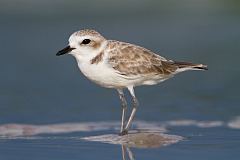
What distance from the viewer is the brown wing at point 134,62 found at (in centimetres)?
1215

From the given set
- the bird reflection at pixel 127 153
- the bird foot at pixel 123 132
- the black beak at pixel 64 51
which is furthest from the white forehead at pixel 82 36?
the bird reflection at pixel 127 153

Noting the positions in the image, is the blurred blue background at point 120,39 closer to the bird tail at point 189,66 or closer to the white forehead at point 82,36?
the bird tail at point 189,66

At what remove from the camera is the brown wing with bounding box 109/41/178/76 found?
1215cm

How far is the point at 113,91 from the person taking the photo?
17.9 metres

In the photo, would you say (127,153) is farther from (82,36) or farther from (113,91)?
(113,91)

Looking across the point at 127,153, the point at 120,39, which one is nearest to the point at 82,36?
the point at 127,153

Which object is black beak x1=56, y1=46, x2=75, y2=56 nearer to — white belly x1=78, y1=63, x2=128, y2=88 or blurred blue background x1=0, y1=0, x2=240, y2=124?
white belly x1=78, y1=63, x2=128, y2=88

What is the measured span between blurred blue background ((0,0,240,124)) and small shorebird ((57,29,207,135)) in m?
2.11

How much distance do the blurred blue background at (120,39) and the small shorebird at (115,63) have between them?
211 centimetres

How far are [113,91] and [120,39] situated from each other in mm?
6870

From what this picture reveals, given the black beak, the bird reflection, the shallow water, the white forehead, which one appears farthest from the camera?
the white forehead

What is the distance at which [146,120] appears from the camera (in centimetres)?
1438

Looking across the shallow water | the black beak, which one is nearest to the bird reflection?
the shallow water

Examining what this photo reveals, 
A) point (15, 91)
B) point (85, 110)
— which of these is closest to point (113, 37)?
point (15, 91)
